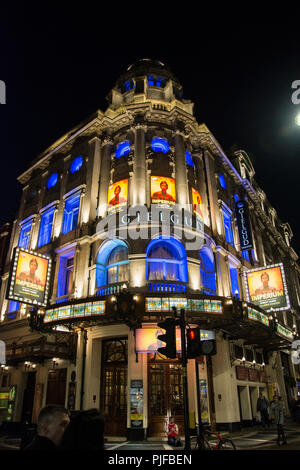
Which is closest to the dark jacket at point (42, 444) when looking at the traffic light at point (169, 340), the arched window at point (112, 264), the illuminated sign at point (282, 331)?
the traffic light at point (169, 340)

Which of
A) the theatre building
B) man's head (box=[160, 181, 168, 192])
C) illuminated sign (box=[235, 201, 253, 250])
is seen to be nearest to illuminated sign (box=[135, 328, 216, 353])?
the theatre building

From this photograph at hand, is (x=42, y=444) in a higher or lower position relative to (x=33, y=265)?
lower

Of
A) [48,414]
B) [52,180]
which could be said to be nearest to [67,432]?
[48,414]

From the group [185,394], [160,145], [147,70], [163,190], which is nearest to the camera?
[185,394]

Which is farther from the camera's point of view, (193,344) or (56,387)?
(56,387)

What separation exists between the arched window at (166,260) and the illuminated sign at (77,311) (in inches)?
141

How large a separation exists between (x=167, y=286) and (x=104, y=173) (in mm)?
9947

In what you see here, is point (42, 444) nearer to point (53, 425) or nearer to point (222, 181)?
point (53, 425)

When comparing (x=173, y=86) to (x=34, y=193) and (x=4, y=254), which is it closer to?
(x=34, y=193)

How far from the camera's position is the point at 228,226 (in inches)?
1032

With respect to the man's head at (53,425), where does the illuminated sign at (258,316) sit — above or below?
above

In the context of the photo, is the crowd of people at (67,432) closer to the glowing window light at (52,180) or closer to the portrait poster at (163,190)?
the portrait poster at (163,190)

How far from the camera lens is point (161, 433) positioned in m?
15.7

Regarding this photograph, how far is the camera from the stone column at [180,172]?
20.9 meters
